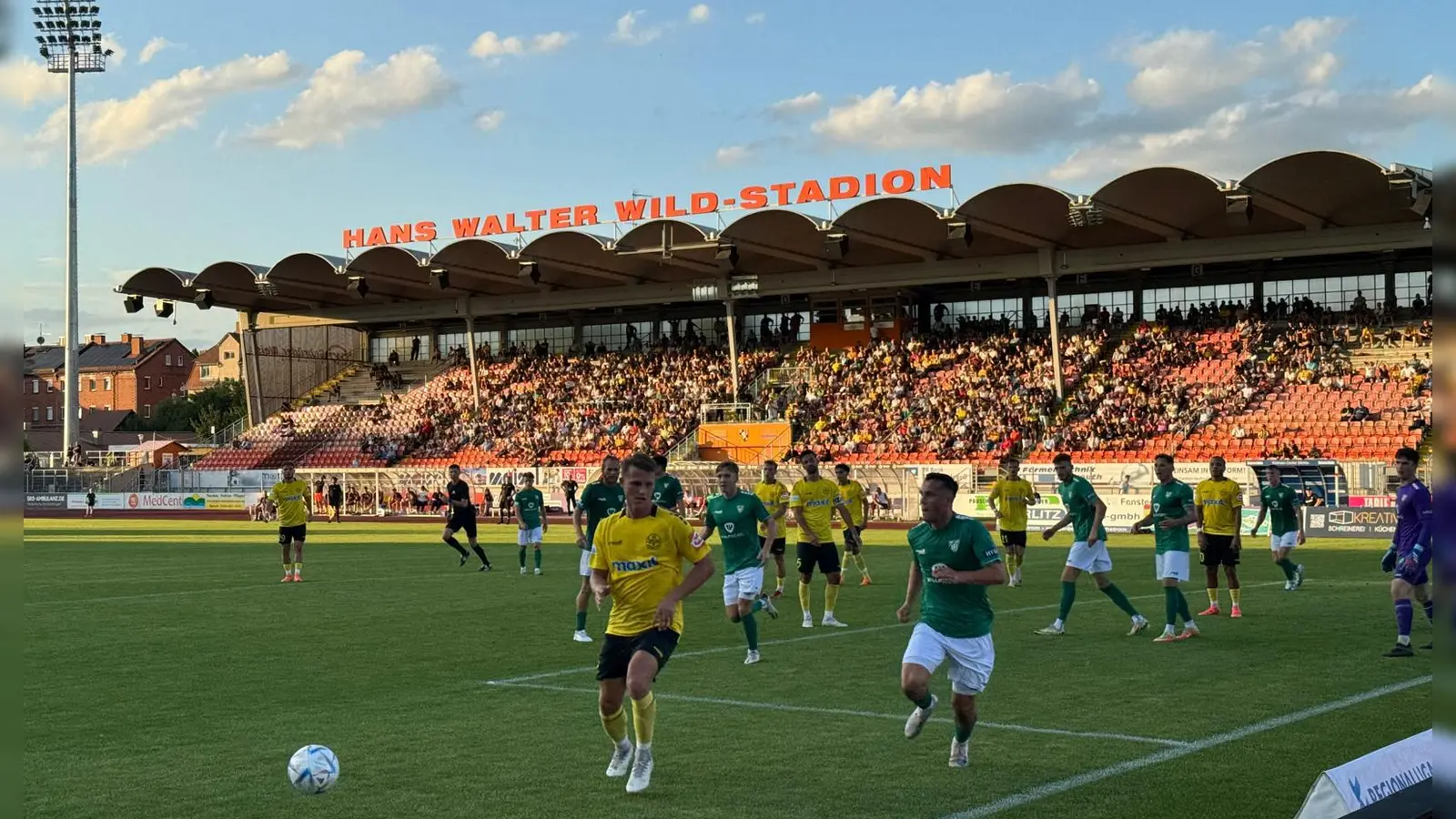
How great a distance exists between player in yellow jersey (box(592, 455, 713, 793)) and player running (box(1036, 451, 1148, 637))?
831 cm

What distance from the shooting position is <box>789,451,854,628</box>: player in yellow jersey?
18.3 m

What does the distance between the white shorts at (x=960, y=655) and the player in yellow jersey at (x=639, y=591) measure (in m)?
1.46

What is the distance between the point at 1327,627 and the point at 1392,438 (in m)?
28.2

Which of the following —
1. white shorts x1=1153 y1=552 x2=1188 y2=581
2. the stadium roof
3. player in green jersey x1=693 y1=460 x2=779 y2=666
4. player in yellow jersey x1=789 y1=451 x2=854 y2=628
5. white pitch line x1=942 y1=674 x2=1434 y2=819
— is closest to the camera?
white pitch line x1=942 y1=674 x2=1434 y2=819

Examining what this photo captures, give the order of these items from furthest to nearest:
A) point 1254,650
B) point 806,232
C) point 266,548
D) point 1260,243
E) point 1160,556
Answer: point 806,232 → point 1260,243 → point 266,548 → point 1160,556 → point 1254,650

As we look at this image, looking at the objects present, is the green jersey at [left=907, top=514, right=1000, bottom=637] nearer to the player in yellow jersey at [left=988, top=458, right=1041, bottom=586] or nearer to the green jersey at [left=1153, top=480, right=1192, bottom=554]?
the green jersey at [left=1153, top=480, right=1192, bottom=554]

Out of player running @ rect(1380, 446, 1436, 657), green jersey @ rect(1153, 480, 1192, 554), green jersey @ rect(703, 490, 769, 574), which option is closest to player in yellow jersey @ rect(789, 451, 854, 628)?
green jersey @ rect(703, 490, 769, 574)

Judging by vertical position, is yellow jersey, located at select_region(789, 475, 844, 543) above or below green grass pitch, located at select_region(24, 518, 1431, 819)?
above

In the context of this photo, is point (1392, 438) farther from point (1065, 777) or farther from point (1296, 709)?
point (1065, 777)

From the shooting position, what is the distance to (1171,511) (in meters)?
16.9

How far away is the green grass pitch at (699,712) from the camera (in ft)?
28.3

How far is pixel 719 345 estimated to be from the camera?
64.9 m

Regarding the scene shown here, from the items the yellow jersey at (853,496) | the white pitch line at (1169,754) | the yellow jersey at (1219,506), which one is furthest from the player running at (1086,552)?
the yellow jersey at (853,496)

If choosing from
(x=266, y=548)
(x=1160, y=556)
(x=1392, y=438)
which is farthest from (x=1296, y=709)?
(x=1392, y=438)
